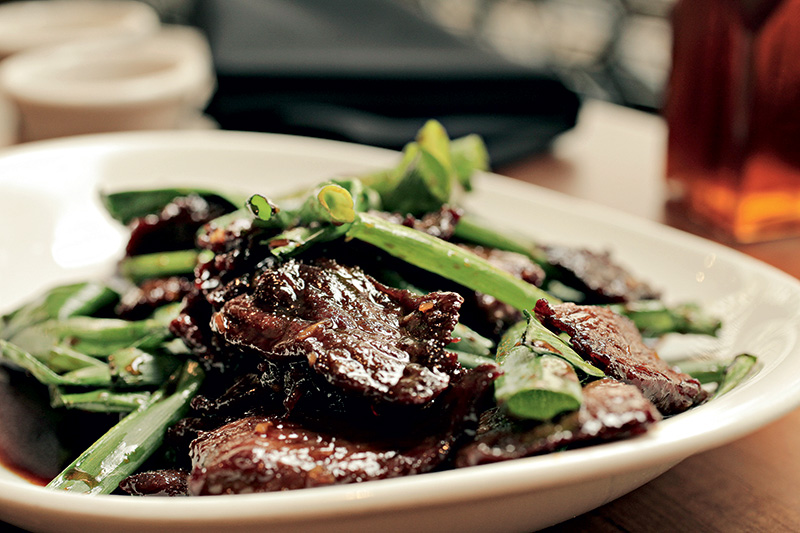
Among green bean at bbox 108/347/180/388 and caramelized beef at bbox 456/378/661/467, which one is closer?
Answer: caramelized beef at bbox 456/378/661/467

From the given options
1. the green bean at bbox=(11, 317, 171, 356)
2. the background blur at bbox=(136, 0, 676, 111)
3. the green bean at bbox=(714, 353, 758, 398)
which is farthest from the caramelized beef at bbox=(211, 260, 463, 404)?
the background blur at bbox=(136, 0, 676, 111)

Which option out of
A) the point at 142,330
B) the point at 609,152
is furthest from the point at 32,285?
the point at 609,152

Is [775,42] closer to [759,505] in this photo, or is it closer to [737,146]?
[737,146]

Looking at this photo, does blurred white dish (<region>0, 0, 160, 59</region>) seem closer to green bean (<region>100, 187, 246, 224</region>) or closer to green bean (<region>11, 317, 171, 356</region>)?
green bean (<region>100, 187, 246, 224</region>)

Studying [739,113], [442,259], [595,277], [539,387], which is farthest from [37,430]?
[739,113]

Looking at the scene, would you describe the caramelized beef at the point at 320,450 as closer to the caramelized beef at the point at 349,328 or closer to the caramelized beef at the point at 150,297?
the caramelized beef at the point at 349,328

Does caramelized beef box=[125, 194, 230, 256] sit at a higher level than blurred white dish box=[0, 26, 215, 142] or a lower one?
higher

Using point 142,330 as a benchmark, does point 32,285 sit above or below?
below

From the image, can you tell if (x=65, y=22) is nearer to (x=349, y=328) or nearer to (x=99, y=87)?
(x=99, y=87)

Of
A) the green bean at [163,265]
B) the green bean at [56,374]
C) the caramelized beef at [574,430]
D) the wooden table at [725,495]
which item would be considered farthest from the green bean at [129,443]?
the wooden table at [725,495]
